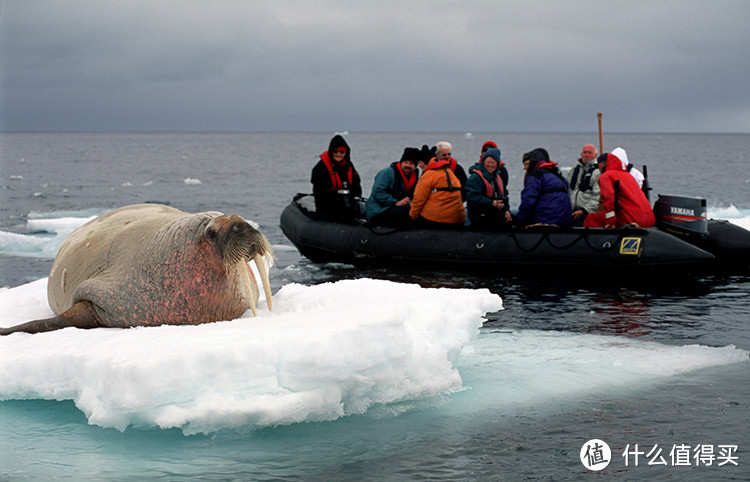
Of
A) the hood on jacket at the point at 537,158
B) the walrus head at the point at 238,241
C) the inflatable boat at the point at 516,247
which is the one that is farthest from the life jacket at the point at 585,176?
the walrus head at the point at 238,241

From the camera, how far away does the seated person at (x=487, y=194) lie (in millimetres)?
10759

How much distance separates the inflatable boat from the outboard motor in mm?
53

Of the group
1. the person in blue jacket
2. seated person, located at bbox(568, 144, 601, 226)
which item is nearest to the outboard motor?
seated person, located at bbox(568, 144, 601, 226)

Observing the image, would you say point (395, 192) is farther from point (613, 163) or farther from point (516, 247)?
point (613, 163)

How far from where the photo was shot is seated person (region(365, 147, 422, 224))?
11156mm

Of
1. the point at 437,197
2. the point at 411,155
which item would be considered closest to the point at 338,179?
the point at 411,155

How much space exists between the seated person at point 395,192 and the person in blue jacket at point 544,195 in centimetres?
155

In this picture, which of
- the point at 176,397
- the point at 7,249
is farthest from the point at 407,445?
the point at 7,249

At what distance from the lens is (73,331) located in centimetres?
530

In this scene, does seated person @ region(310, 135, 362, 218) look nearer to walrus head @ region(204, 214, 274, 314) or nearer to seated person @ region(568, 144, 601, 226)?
seated person @ region(568, 144, 601, 226)

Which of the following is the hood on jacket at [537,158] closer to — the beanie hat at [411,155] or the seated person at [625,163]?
the seated person at [625,163]

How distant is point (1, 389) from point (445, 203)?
23.3ft

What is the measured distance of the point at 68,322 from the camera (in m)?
5.46

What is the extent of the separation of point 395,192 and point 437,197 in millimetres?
718
